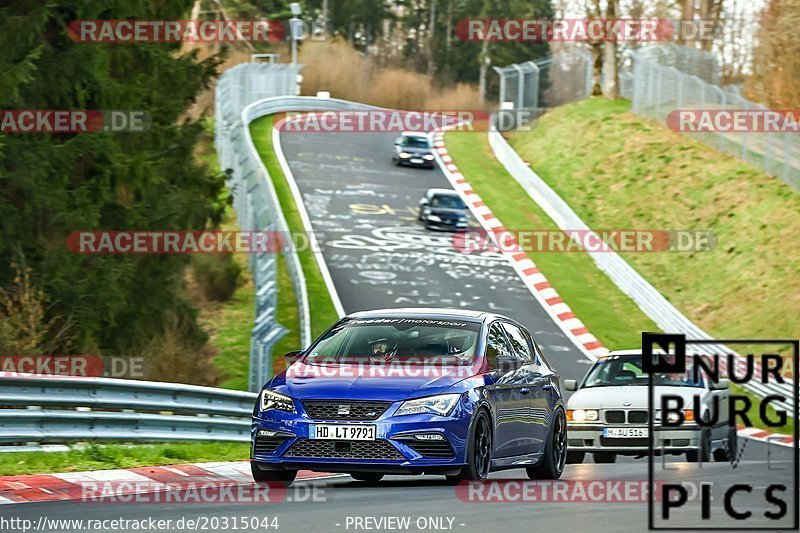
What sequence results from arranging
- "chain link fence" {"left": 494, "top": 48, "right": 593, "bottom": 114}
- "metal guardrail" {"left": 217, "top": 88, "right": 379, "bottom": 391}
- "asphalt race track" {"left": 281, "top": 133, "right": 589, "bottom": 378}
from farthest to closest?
1. "chain link fence" {"left": 494, "top": 48, "right": 593, "bottom": 114}
2. "asphalt race track" {"left": 281, "top": 133, "right": 589, "bottom": 378}
3. "metal guardrail" {"left": 217, "top": 88, "right": 379, "bottom": 391}

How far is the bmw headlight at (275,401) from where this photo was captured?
38.1ft

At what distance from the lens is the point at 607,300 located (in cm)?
3603

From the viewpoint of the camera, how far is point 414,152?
5294 centimetres

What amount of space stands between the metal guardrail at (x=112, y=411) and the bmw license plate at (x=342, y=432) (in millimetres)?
2962

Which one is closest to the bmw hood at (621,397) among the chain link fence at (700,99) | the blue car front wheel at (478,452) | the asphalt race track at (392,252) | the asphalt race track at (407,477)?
the asphalt race track at (407,477)

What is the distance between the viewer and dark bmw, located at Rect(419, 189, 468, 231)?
42469mm

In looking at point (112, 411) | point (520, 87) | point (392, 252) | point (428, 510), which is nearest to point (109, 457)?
point (112, 411)

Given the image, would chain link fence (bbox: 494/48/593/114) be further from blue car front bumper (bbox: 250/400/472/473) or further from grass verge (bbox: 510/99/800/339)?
blue car front bumper (bbox: 250/400/472/473)

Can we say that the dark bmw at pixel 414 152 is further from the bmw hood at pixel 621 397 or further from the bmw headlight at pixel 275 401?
the bmw headlight at pixel 275 401

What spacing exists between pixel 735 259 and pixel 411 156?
17255 mm

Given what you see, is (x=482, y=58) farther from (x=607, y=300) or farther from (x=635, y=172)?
(x=607, y=300)

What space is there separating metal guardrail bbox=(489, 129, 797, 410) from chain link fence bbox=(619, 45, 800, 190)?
17.9 feet

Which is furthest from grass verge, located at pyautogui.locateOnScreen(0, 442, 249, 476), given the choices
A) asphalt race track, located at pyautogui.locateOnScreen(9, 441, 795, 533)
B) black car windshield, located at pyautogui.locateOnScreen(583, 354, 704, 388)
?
black car windshield, located at pyautogui.locateOnScreen(583, 354, 704, 388)

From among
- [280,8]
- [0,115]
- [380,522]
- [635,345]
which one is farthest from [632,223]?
[280,8]
